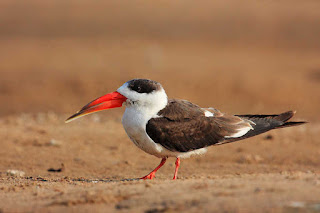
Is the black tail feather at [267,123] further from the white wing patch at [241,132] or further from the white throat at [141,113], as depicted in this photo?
the white throat at [141,113]

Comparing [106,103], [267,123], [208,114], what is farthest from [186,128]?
[267,123]

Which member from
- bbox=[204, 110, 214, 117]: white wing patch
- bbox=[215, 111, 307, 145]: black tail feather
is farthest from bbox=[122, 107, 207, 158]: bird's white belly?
bbox=[215, 111, 307, 145]: black tail feather

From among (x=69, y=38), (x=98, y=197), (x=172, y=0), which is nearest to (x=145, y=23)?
(x=69, y=38)

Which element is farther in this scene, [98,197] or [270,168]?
[270,168]

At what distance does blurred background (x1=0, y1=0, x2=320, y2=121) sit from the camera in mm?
16016

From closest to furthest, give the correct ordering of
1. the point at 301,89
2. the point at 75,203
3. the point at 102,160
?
the point at 75,203 → the point at 102,160 → the point at 301,89

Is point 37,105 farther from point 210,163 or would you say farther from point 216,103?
point 210,163

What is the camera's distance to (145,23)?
27344mm

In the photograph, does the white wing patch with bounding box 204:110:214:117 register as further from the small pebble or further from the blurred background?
the blurred background

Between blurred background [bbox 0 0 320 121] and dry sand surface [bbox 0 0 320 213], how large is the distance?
0.22ft

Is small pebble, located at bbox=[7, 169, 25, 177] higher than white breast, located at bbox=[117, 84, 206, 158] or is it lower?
lower

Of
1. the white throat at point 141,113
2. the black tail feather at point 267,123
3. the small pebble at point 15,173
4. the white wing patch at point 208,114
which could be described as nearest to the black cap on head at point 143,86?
the white throat at point 141,113

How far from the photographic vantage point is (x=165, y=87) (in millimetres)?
16359

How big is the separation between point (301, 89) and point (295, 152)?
808cm
